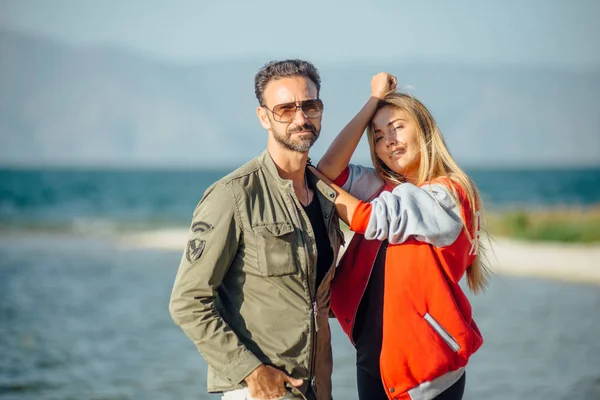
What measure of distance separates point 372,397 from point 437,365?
402mm

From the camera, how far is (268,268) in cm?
348

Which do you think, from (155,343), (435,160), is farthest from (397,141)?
(155,343)

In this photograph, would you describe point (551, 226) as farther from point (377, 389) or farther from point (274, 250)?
point (274, 250)

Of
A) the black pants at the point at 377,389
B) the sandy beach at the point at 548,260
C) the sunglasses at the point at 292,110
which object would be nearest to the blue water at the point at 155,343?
the sandy beach at the point at 548,260

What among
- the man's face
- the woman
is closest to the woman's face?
the woman

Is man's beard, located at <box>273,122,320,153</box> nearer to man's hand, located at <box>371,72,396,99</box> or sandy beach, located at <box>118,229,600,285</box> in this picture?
man's hand, located at <box>371,72,396,99</box>

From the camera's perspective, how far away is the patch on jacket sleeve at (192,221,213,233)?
3.43m

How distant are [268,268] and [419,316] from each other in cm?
76

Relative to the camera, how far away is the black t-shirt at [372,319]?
389 centimetres

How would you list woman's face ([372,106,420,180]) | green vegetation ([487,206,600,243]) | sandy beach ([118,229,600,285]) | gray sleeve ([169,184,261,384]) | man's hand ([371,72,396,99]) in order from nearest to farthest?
1. gray sleeve ([169,184,261,384])
2. woman's face ([372,106,420,180])
3. man's hand ([371,72,396,99])
4. sandy beach ([118,229,600,285])
5. green vegetation ([487,206,600,243])

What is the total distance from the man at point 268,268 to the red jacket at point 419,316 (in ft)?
0.93

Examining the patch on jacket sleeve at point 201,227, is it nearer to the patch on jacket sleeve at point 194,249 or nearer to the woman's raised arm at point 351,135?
the patch on jacket sleeve at point 194,249

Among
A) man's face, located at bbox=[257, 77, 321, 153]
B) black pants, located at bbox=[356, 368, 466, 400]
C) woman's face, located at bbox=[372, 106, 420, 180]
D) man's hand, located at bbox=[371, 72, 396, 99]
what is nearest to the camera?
man's face, located at bbox=[257, 77, 321, 153]

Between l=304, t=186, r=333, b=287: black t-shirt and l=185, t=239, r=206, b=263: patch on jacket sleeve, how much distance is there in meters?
0.55
